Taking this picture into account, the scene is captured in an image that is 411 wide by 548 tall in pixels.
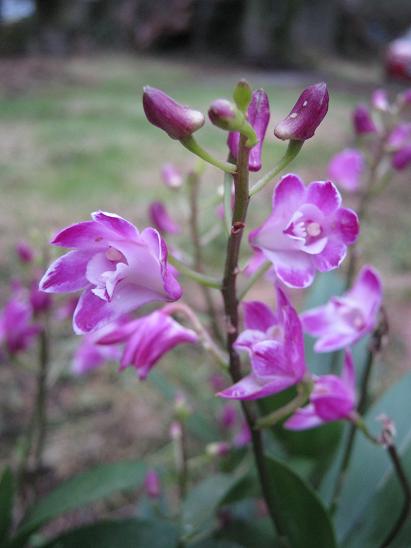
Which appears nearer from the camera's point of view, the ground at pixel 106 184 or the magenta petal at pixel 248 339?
the magenta petal at pixel 248 339

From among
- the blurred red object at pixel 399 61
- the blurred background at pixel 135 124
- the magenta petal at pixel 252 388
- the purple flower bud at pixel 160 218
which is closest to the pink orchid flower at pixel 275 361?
the magenta petal at pixel 252 388

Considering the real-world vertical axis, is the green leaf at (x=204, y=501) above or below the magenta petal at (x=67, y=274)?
below

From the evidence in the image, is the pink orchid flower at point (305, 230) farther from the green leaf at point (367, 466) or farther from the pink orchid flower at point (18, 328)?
the pink orchid flower at point (18, 328)

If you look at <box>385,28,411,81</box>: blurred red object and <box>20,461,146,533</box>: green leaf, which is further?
<box>385,28,411,81</box>: blurred red object

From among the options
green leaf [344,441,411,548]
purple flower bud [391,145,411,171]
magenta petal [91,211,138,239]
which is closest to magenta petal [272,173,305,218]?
magenta petal [91,211,138,239]

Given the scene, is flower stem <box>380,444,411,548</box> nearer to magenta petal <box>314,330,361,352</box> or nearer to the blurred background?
magenta petal <box>314,330,361,352</box>

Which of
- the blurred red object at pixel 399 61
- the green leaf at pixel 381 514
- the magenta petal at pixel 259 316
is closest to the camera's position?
the magenta petal at pixel 259 316

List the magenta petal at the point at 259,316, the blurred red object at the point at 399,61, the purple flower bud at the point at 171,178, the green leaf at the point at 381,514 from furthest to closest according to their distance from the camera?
1. the blurred red object at the point at 399,61
2. the purple flower bud at the point at 171,178
3. the green leaf at the point at 381,514
4. the magenta petal at the point at 259,316

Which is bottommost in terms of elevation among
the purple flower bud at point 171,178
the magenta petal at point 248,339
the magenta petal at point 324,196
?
the purple flower bud at point 171,178
